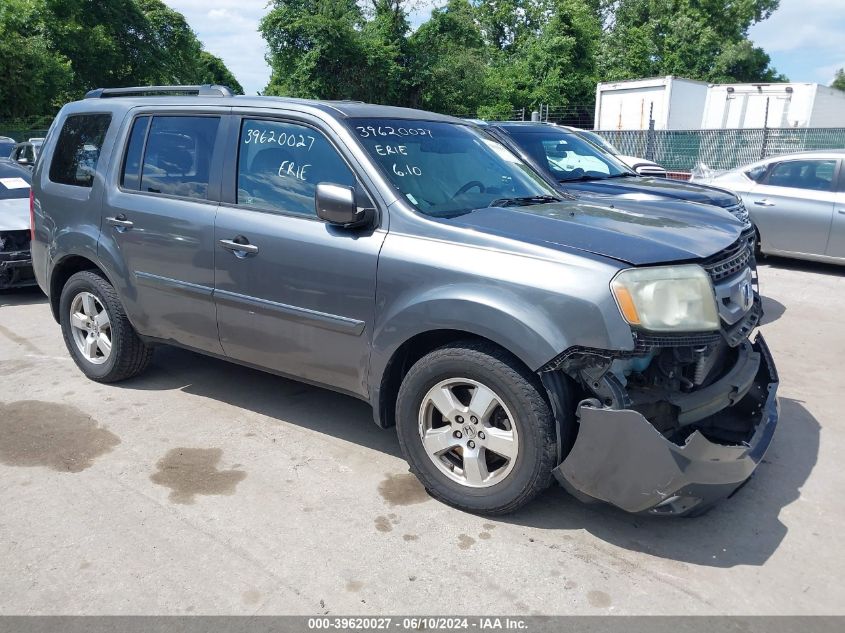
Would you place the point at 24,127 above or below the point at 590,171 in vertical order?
below

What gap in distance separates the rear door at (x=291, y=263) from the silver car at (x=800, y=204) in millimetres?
7296

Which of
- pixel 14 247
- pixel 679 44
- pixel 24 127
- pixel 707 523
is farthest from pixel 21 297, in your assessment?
pixel 679 44

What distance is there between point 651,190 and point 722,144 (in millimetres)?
10957

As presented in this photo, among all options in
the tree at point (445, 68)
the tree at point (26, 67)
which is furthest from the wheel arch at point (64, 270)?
the tree at point (445, 68)

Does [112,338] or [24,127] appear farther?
[24,127]

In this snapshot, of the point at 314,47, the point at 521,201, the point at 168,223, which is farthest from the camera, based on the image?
the point at 314,47

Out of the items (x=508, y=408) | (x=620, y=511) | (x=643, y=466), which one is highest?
(x=508, y=408)

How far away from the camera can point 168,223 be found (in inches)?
171

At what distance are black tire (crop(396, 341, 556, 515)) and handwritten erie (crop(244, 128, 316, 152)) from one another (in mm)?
1403

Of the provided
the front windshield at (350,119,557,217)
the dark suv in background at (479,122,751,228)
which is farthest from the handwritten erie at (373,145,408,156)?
the dark suv in background at (479,122,751,228)

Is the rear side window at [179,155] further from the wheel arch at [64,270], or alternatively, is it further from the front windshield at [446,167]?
the front windshield at [446,167]

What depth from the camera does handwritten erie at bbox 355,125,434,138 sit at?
3.83 meters

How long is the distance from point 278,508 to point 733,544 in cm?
212

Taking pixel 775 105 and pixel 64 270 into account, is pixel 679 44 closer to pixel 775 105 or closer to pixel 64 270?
pixel 775 105
